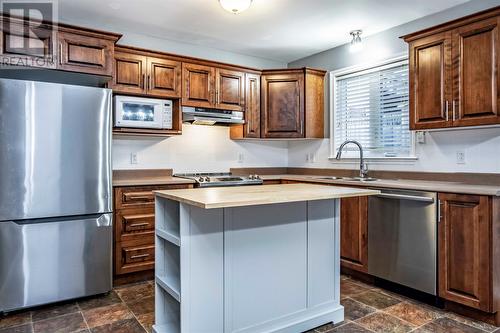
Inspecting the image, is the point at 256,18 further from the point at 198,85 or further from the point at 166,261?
the point at 166,261

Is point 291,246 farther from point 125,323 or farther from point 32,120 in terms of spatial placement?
point 32,120

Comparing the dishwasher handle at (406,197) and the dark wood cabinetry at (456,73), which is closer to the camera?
the dark wood cabinetry at (456,73)

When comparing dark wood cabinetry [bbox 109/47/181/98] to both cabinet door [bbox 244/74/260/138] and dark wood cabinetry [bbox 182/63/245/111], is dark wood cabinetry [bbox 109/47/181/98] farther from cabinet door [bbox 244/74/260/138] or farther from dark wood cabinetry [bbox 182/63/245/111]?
cabinet door [bbox 244/74/260/138]

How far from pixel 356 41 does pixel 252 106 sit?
1357 mm

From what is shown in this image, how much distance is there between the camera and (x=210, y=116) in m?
3.88

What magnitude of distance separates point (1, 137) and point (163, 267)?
4.95 ft

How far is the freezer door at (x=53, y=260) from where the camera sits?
2.55 metres

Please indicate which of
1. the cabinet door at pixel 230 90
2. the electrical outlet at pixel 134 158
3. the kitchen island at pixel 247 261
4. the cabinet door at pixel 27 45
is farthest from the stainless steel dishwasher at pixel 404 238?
the cabinet door at pixel 27 45

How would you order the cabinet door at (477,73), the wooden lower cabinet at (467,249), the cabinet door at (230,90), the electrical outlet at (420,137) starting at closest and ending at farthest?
the wooden lower cabinet at (467,249), the cabinet door at (477,73), the electrical outlet at (420,137), the cabinet door at (230,90)

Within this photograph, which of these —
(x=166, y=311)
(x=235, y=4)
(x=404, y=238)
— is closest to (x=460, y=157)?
(x=404, y=238)

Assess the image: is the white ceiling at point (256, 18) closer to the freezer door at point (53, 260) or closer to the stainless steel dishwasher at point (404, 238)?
the stainless steel dishwasher at point (404, 238)

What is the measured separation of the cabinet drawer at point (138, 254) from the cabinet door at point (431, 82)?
103 inches

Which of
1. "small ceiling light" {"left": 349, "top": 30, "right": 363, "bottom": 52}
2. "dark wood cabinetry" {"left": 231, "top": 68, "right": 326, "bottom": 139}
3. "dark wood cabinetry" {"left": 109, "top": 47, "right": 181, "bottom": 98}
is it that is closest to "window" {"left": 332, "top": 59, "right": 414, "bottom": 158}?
"dark wood cabinetry" {"left": 231, "top": 68, "right": 326, "bottom": 139}

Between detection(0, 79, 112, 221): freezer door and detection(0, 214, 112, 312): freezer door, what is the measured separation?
0.34 feet
